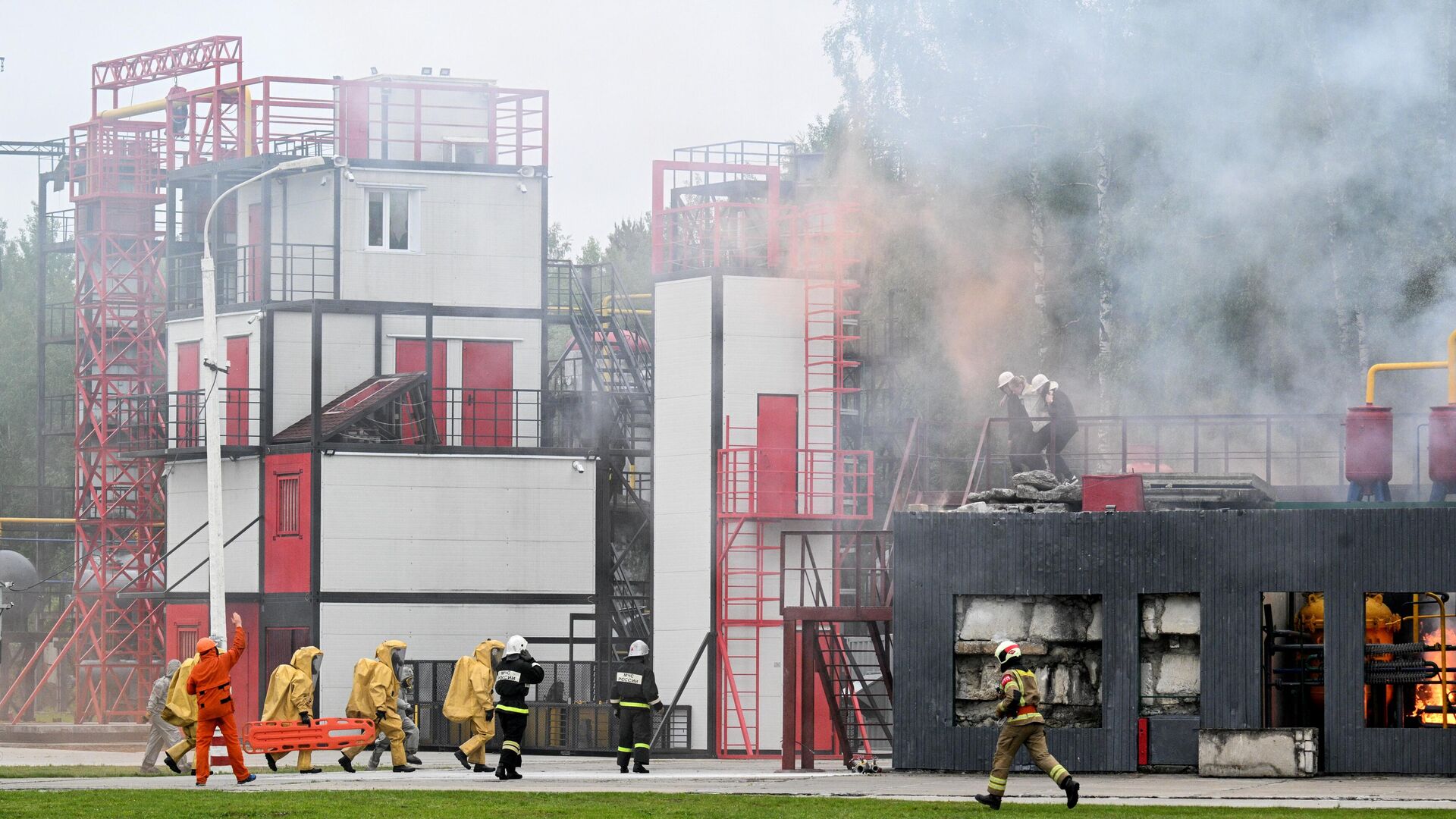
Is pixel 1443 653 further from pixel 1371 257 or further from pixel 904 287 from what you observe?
pixel 904 287

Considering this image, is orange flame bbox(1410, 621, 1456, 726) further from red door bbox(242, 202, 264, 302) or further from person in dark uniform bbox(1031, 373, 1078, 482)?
red door bbox(242, 202, 264, 302)

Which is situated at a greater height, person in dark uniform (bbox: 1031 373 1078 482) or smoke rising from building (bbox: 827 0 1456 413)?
smoke rising from building (bbox: 827 0 1456 413)

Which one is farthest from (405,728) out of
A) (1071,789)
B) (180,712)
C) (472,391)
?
(472,391)

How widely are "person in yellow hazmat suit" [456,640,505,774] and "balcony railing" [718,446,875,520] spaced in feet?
34.3

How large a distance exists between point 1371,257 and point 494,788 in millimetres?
20654

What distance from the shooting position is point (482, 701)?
29625mm

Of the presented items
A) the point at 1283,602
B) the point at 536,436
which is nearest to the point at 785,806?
the point at 1283,602

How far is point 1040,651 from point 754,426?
13707 mm

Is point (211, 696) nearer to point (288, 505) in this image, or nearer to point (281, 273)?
point (288, 505)

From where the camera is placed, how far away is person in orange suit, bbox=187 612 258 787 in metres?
26.6

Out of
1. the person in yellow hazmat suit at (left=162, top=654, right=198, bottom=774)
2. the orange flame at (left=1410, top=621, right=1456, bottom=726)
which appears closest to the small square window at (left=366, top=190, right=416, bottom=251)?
the person in yellow hazmat suit at (left=162, top=654, right=198, bottom=774)

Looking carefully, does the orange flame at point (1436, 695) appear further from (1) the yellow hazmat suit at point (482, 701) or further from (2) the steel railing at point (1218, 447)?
(1) the yellow hazmat suit at point (482, 701)

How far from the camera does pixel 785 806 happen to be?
22844 millimetres

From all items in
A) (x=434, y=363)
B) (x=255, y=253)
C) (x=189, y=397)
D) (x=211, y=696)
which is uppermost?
(x=255, y=253)
